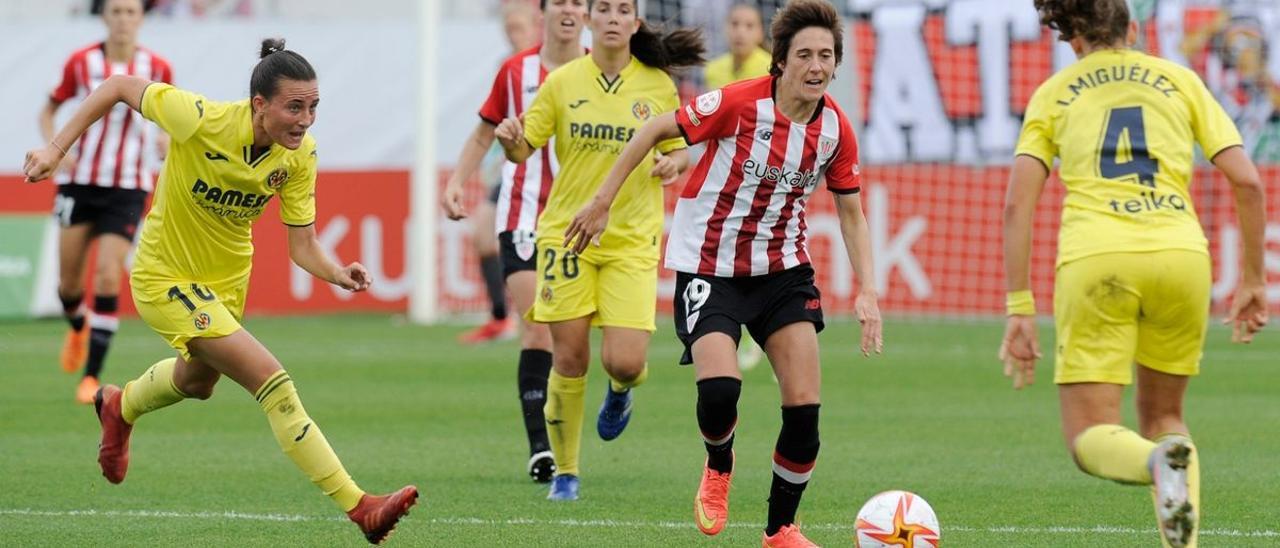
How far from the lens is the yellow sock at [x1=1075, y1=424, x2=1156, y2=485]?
17.3 ft

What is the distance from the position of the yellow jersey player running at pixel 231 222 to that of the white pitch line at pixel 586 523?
2.16 ft

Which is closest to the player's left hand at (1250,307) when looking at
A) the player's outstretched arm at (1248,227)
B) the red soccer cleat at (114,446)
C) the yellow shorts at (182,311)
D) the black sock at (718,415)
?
the player's outstretched arm at (1248,227)

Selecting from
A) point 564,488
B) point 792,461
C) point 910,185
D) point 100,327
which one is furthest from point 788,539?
point 910,185

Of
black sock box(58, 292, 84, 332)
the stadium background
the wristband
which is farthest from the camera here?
the stadium background

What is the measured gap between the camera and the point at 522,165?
894cm

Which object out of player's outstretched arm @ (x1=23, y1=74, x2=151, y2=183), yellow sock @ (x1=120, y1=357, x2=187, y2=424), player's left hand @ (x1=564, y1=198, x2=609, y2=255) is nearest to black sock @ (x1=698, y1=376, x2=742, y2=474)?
player's left hand @ (x1=564, y1=198, x2=609, y2=255)

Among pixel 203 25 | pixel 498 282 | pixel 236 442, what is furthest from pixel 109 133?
pixel 203 25

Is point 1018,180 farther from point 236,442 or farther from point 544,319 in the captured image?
point 236,442

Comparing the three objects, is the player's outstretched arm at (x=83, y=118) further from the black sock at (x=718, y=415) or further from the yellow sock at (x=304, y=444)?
the black sock at (x=718, y=415)

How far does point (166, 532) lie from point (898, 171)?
1275 centimetres

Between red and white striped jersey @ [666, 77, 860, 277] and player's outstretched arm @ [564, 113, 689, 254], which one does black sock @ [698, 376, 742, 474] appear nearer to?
red and white striped jersey @ [666, 77, 860, 277]

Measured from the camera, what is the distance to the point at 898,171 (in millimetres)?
18906

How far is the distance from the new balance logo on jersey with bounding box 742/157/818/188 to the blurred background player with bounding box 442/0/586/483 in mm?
1966

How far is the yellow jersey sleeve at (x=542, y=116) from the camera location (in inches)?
316
